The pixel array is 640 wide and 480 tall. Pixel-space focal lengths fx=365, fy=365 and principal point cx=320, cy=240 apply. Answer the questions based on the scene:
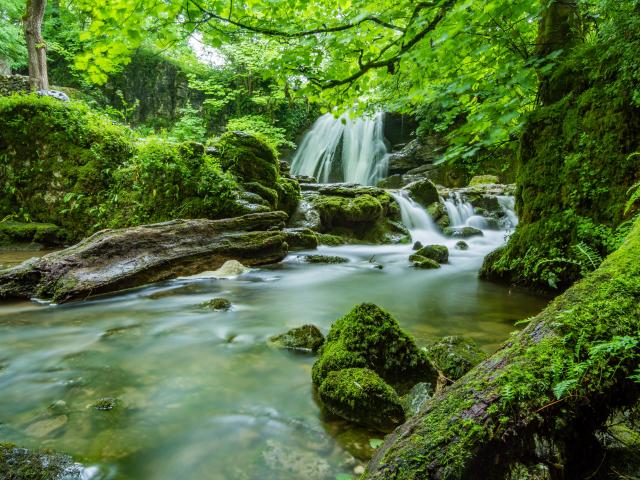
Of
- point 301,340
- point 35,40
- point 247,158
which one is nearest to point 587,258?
point 301,340

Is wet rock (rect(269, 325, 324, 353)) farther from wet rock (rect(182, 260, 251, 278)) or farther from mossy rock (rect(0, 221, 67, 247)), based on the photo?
mossy rock (rect(0, 221, 67, 247))

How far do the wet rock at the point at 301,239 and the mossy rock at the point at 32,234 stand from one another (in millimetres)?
5410

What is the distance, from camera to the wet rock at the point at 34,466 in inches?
62.7

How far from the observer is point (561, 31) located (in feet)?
17.9

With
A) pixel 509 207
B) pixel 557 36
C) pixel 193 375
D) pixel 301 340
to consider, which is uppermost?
pixel 557 36

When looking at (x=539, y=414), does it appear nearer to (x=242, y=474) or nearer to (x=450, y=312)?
(x=242, y=474)

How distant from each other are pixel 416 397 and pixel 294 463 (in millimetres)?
906

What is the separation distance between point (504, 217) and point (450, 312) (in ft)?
32.5

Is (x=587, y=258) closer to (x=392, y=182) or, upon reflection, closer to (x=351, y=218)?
(x=351, y=218)

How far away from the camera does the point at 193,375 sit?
2.96m

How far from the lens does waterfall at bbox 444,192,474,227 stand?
13.6m

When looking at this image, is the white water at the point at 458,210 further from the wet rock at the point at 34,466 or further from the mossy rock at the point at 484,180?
the wet rock at the point at 34,466

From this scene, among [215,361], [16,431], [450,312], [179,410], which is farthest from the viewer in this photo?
[450,312]

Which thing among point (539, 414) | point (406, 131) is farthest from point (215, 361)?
point (406, 131)
